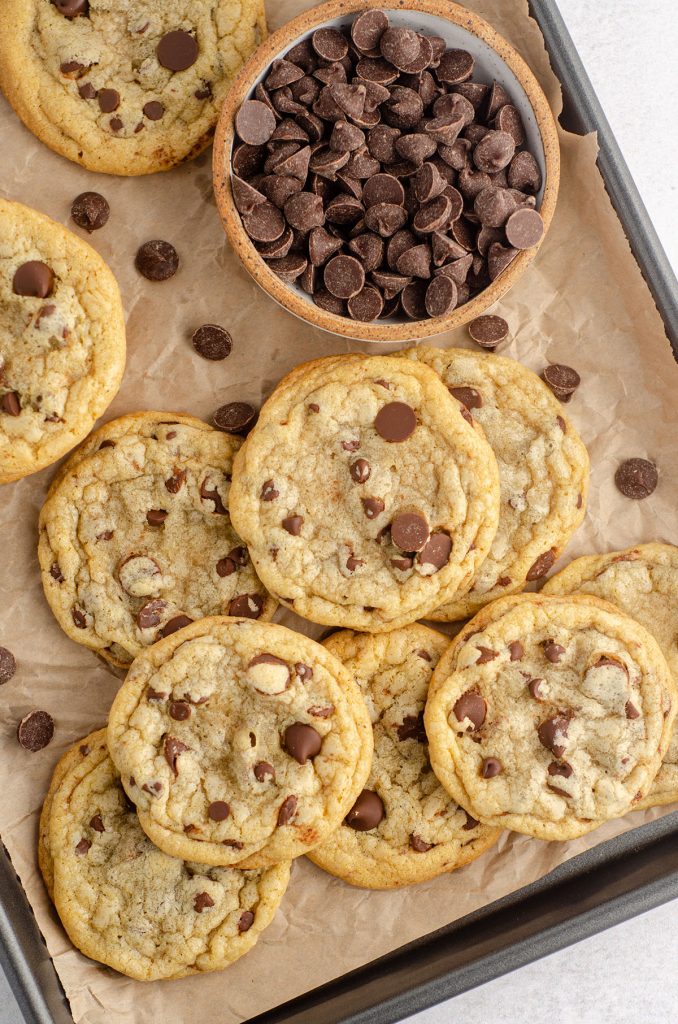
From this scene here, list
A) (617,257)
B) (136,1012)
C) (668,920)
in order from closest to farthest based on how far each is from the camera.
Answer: (136,1012), (617,257), (668,920)

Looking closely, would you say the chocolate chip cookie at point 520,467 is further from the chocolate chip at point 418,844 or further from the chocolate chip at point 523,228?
the chocolate chip at point 418,844

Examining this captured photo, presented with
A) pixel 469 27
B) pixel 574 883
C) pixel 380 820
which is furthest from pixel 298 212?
pixel 574 883

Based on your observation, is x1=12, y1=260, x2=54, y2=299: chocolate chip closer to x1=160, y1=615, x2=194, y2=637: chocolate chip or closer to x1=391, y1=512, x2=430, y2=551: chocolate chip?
x1=160, y1=615, x2=194, y2=637: chocolate chip

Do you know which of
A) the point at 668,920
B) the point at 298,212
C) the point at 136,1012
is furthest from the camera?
the point at 668,920

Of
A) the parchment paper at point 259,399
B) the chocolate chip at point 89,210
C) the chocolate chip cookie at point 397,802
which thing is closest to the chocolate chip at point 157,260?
the parchment paper at point 259,399

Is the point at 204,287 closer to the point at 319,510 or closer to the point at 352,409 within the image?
the point at 352,409

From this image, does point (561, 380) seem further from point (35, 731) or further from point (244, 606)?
point (35, 731)

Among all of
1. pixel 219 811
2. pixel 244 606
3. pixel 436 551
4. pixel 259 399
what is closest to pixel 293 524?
pixel 244 606
